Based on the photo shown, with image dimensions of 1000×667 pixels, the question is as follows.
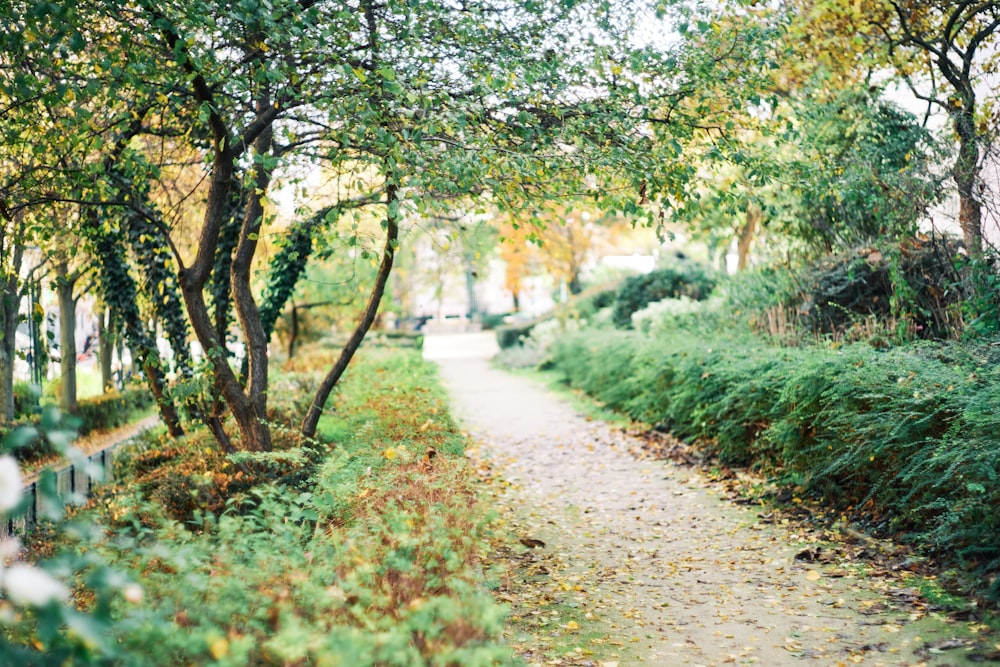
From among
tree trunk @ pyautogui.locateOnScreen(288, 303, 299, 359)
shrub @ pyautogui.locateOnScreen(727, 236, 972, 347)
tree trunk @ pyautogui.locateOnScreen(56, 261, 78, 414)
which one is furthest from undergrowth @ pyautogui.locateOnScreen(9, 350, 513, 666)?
tree trunk @ pyautogui.locateOnScreen(288, 303, 299, 359)

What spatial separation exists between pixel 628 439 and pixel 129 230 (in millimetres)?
7101

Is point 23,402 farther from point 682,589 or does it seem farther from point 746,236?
point 746,236

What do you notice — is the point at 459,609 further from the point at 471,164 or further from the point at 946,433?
the point at 946,433

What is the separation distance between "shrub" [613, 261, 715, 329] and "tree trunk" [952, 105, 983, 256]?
1035 cm

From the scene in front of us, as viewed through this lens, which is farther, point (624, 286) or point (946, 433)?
point (624, 286)

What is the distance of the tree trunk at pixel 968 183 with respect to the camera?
8391 mm

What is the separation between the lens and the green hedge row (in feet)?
16.9

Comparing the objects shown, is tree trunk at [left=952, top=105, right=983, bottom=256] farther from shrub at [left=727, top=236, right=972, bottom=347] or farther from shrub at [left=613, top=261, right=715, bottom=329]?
shrub at [left=613, top=261, right=715, bottom=329]

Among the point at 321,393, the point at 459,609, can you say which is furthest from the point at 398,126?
the point at 459,609

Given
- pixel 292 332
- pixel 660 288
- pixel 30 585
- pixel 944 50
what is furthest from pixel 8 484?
pixel 660 288

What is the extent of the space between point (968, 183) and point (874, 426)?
155 inches

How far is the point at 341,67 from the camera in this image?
538 centimetres

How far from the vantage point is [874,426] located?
6062mm

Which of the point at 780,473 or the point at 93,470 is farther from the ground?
the point at 93,470
